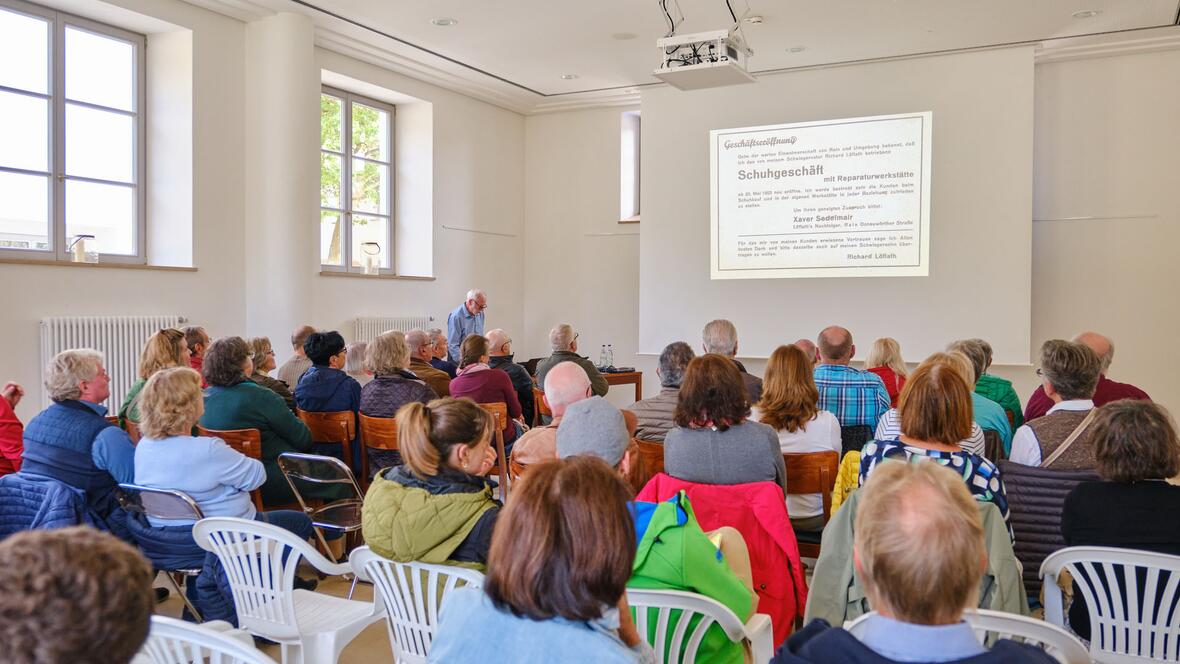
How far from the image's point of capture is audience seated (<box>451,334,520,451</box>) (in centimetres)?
465

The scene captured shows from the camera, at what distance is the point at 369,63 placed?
316 inches

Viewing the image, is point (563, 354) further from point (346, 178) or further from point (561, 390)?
point (346, 178)

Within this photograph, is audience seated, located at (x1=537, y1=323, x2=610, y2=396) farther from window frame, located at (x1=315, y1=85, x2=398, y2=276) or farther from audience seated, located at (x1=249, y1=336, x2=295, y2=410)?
window frame, located at (x1=315, y1=85, x2=398, y2=276)

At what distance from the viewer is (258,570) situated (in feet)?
7.94

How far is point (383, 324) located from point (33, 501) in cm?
534

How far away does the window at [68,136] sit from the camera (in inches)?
225

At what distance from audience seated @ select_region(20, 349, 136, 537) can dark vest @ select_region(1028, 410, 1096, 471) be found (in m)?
2.95

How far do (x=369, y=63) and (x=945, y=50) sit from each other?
A: 16.3 ft

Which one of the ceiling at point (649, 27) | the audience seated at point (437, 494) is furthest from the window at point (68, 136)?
the audience seated at point (437, 494)

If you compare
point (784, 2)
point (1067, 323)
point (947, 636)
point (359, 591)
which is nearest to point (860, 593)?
point (947, 636)

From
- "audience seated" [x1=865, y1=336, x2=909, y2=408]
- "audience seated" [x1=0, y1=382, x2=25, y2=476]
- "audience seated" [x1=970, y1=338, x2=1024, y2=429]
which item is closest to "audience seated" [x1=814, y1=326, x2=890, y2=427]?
"audience seated" [x1=970, y1=338, x2=1024, y2=429]

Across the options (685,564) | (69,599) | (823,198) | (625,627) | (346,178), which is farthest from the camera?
(346,178)

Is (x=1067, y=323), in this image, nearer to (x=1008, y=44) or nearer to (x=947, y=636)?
(x=1008, y=44)

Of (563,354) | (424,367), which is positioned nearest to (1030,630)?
(424,367)
